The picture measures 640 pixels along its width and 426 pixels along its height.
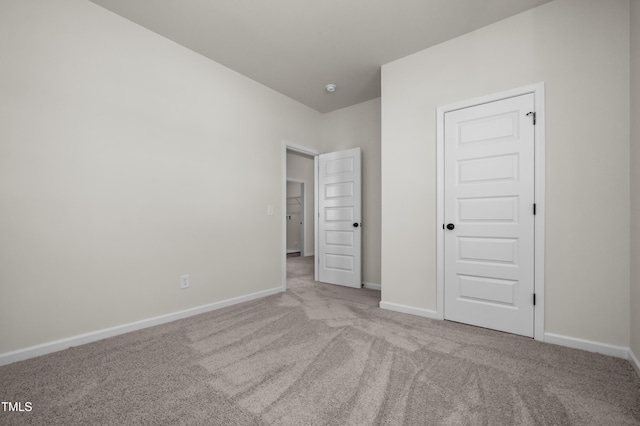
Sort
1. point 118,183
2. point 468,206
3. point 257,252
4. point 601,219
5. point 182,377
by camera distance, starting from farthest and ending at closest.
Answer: point 257,252, point 468,206, point 118,183, point 601,219, point 182,377

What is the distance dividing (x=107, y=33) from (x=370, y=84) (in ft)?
9.39

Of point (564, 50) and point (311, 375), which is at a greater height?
point (564, 50)

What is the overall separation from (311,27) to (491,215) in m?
2.45

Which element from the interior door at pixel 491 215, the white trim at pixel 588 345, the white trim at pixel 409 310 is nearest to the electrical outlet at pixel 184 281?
the white trim at pixel 409 310

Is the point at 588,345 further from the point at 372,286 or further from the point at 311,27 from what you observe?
A: the point at 311,27

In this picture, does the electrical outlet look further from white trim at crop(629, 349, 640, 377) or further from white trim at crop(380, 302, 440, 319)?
white trim at crop(629, 349, 640, 377)

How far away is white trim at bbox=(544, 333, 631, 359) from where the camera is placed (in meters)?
2.03

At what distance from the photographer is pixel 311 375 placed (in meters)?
1.79

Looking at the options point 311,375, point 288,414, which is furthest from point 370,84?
point 288,414

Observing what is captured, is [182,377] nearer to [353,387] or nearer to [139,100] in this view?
[353,387]

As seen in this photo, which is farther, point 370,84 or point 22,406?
point 370,84

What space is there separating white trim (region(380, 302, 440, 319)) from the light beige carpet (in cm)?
26

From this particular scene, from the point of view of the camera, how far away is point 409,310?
3014 millimetres

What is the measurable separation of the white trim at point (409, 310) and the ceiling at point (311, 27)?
9.14 feet
